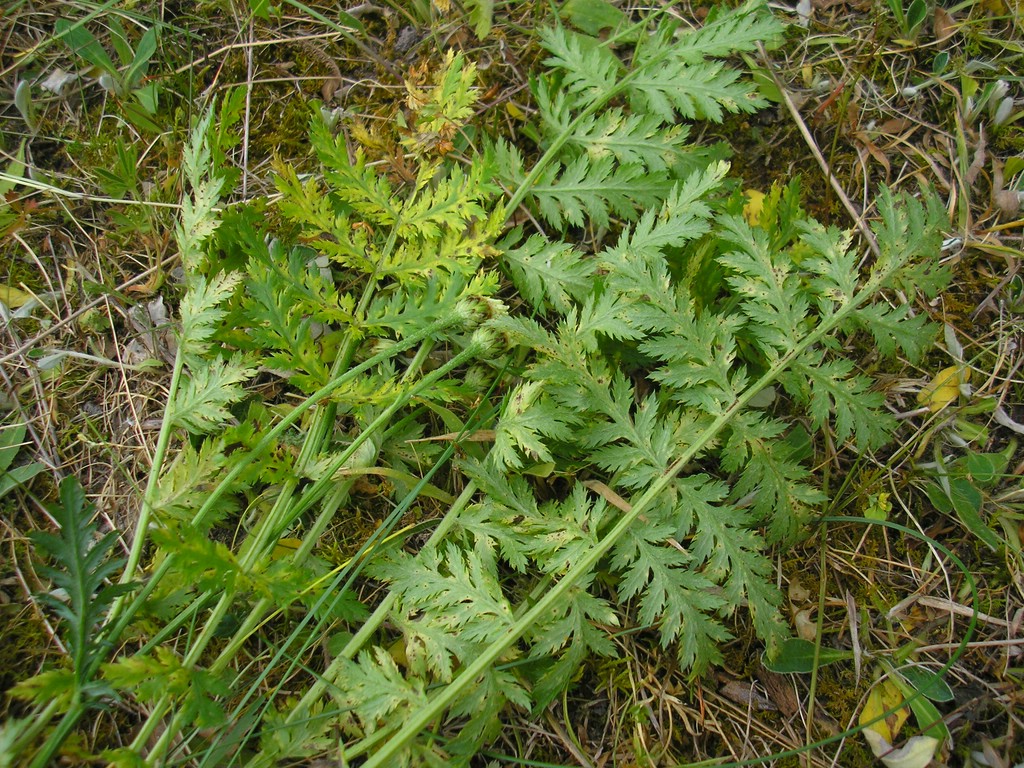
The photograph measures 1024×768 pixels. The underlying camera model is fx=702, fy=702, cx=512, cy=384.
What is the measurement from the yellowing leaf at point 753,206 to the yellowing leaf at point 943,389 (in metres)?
0.90

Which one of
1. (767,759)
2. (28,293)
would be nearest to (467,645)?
(767,759)

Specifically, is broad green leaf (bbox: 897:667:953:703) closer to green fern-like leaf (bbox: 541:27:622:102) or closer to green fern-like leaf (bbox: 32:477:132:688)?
green fern-like leaf (bbox: 541:27:622:102)

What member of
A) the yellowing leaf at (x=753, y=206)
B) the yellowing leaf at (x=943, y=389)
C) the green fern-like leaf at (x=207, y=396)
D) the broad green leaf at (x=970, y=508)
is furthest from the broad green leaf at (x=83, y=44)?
the broad green leaf at (x=970, y=508)

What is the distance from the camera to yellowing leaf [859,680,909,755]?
7.64 feet

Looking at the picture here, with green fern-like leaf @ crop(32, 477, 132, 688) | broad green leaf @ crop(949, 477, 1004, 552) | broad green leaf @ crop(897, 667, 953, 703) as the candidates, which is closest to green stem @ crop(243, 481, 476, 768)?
green fern-like leaf @ crop(32, 477, 132, 688)

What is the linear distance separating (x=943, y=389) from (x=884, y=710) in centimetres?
117

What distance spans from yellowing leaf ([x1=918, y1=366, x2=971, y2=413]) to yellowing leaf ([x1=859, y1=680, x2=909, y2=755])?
1.01 meters

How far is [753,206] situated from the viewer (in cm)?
275

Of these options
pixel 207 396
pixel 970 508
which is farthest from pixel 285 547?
pixel 970 508

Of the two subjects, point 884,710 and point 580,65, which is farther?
point 580,65

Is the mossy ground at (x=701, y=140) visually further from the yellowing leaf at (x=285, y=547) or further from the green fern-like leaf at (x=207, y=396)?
the green fern-like leaf at (x=207, y=396)

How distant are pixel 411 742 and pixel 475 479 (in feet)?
2.60

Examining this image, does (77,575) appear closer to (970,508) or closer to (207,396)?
(207,396)

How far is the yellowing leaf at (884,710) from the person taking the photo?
2.33m
